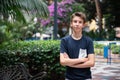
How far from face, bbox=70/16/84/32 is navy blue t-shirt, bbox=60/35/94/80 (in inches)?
6.2

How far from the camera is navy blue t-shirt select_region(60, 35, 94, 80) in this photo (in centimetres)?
418

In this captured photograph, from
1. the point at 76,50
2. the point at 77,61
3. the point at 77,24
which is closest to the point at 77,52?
the point at 76,50

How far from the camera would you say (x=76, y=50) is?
167 inches

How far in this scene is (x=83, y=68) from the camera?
4.23m

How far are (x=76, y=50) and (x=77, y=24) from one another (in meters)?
0.33

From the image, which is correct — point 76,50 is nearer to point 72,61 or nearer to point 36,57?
point 72,61

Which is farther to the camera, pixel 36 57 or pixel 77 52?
pixel 36 57

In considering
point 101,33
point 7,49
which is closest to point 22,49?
point 7,49

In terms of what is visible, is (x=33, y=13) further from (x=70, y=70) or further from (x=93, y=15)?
(x=93, y=15)

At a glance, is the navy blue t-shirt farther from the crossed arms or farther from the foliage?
the foliage

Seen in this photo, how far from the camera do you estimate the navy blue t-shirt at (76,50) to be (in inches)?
165

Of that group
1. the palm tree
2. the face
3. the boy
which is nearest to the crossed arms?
the boy

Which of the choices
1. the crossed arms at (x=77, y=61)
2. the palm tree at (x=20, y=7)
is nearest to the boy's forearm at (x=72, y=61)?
the crossed arms at (x=77, y=61)

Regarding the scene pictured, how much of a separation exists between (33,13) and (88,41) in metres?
4.65
